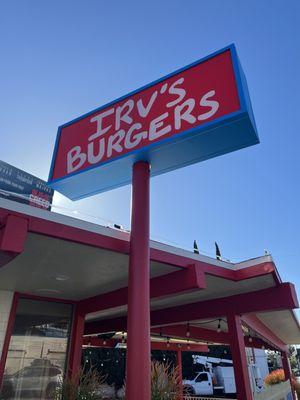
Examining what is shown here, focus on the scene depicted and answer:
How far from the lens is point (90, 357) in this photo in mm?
22812

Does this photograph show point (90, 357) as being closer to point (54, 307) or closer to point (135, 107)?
point (54, 307)

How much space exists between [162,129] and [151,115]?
41 cm

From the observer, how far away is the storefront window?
24.5 feet

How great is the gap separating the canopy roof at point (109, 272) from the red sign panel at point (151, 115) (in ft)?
A: 3.58

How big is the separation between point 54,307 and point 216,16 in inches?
317

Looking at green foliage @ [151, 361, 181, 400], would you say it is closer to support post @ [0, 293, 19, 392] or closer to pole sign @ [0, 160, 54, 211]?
support post @ [0, 293, 19, 392]

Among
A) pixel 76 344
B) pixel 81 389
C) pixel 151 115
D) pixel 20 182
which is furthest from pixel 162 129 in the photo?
pixel 20 182

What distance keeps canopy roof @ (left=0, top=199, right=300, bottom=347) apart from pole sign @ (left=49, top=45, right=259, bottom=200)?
0.88 m

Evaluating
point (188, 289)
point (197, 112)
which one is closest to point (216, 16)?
point (197, 112)

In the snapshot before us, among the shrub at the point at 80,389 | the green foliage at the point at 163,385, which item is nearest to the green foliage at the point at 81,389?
the shrub at the point at 80,389

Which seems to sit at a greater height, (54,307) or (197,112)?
(197,112)

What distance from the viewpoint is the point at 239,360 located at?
7.69 m

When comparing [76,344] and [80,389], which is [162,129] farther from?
[76,344]

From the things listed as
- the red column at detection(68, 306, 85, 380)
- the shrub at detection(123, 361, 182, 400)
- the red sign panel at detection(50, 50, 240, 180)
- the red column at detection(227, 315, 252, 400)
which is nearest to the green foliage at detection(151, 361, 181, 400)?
the shrub at detection(123, 361, 182, 400)
